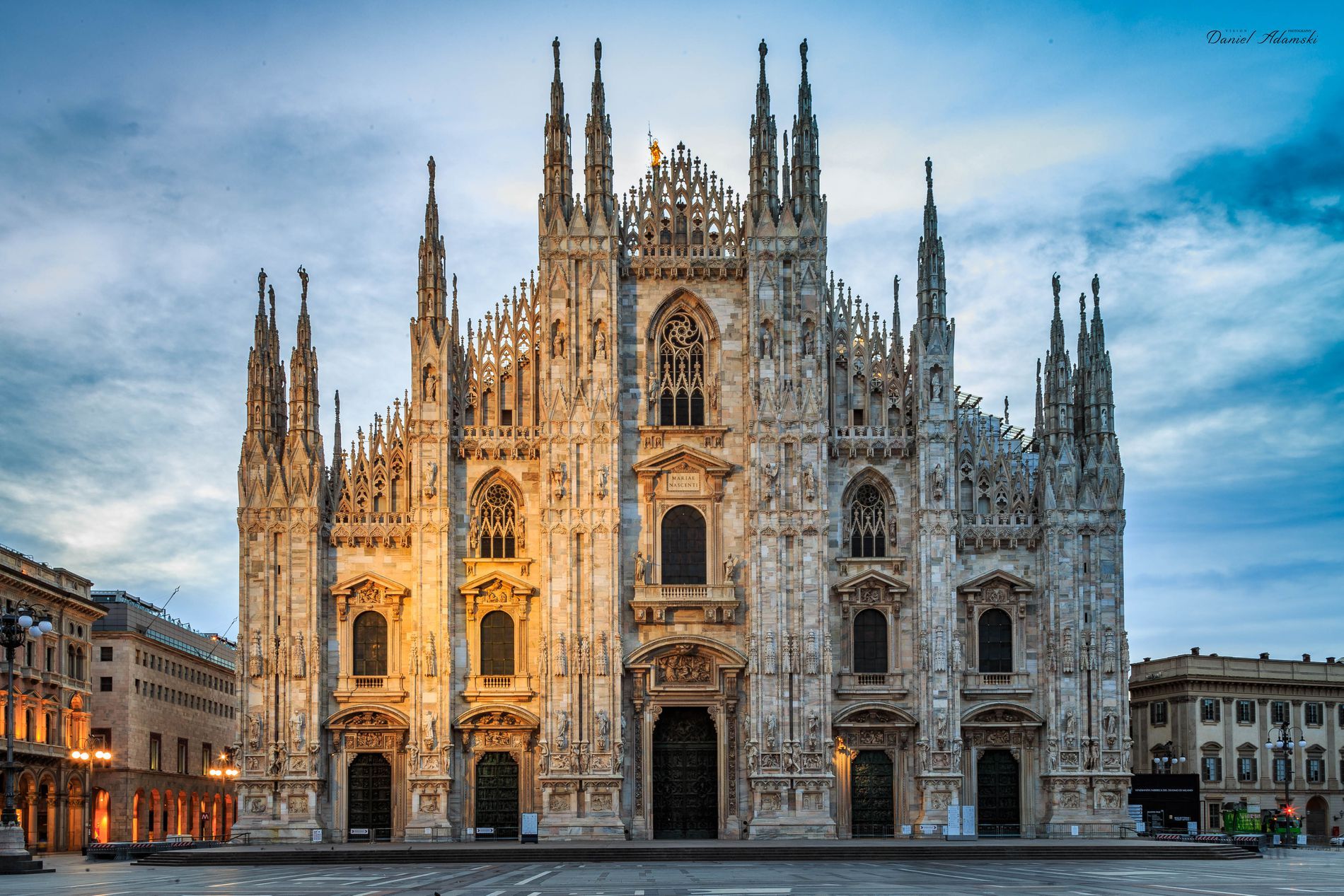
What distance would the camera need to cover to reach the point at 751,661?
59.2 metres

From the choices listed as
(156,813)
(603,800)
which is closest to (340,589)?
(603,800)

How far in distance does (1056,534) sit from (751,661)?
12.4 meters

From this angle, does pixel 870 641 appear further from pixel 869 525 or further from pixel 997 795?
pixel 997 795

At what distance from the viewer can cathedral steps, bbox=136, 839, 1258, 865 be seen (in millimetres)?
50062

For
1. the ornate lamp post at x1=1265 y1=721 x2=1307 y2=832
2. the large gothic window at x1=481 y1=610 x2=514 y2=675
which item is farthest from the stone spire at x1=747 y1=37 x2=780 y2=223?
the ornate lamp post at x1=1265 y1=721 x2=1307 y2=832

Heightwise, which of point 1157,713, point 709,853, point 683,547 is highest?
point 683,547

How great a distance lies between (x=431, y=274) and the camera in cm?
6141

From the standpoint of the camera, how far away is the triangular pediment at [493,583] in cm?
5969

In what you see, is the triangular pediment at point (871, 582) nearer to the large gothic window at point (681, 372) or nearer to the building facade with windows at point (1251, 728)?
the large gothic window at point (681, 372)

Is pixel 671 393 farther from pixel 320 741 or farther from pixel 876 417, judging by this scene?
pixel 320 741

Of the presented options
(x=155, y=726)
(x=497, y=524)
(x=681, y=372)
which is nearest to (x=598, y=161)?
(x=681, y=372)

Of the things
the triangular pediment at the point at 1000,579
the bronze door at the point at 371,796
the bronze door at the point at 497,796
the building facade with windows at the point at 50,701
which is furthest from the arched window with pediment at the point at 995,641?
the building facade with windows at the point at 50,701

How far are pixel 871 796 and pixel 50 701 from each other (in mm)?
37962

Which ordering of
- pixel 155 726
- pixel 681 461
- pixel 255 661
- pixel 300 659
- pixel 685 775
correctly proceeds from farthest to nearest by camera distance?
pixel 155 726
pixel 681 461
pixel 685 775
pixel 255 661
pixel 300 659
